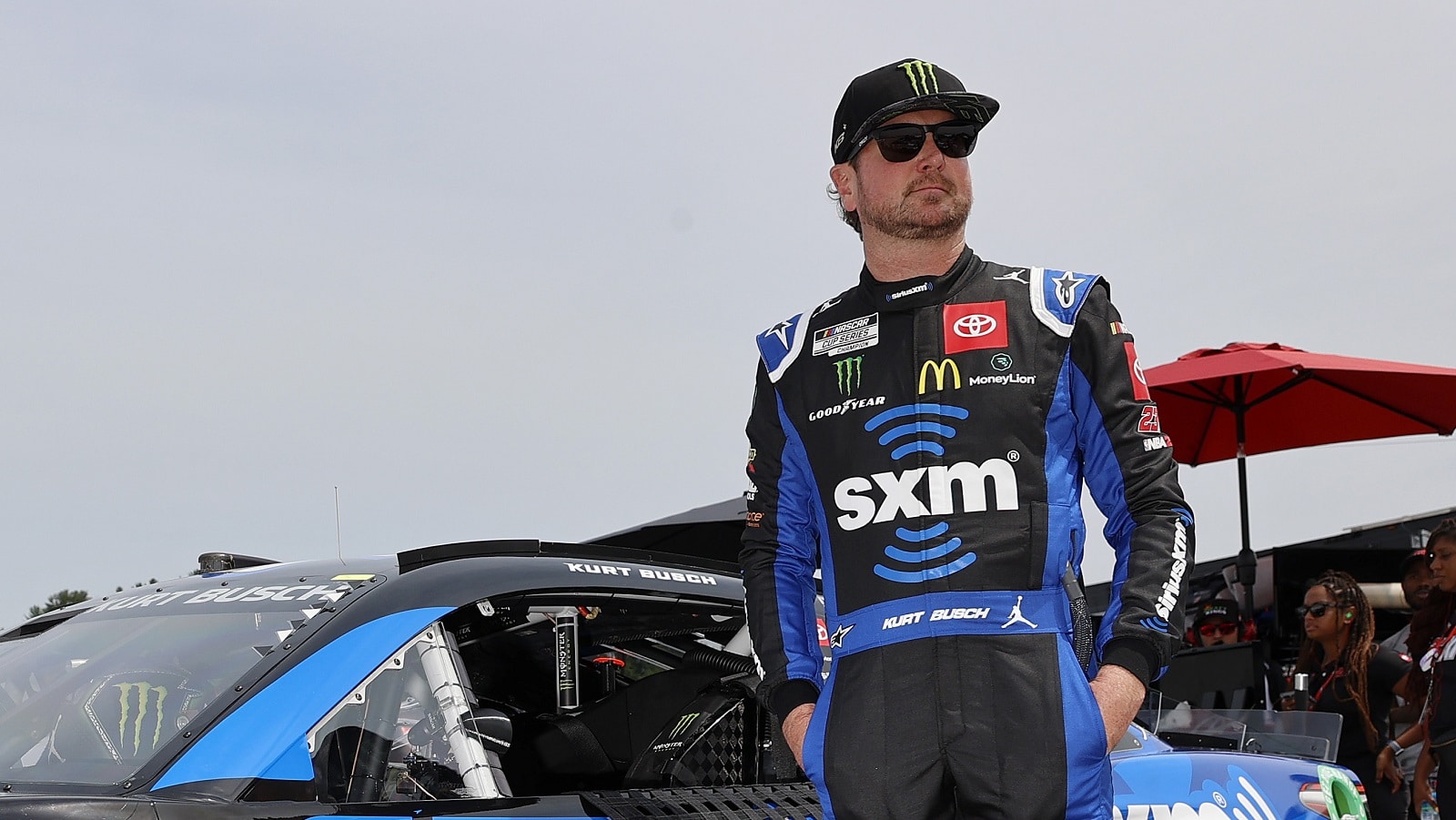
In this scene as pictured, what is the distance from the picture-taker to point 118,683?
9.16 feet

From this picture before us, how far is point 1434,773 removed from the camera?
570 cm

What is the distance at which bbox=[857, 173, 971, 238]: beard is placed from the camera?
2445mm

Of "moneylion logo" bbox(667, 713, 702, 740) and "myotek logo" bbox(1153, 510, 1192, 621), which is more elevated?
"myotek logo" bbox(1153, 510, 1192, 621)

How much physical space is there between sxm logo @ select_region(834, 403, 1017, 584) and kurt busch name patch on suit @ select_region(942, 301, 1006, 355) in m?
0.12

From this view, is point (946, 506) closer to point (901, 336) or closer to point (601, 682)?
point (901, 336)

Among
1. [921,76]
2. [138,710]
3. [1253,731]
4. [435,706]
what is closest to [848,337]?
[921,76]

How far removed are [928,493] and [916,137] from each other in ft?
2.00

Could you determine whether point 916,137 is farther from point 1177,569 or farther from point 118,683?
point 118,683

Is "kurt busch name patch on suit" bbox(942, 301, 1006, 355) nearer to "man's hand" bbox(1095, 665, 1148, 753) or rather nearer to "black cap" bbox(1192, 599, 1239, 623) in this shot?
"man's hand" bbox(1095, 665, 1148, 753)

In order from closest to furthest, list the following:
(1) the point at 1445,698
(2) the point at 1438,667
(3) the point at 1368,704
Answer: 1. (1) the point at 1445,698
2. (2) the point at 1438,667
3. (3) the point at 1368,704

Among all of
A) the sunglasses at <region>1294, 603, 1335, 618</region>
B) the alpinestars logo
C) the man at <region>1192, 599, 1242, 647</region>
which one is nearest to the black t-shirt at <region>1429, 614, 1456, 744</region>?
the sunglasses at <region>1294, 603, 1335, 618</region>

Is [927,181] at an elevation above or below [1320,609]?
above

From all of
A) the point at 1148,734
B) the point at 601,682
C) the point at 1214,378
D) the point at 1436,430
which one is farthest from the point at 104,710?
the point at 1436,430

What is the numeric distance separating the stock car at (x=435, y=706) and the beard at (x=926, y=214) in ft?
3.55
